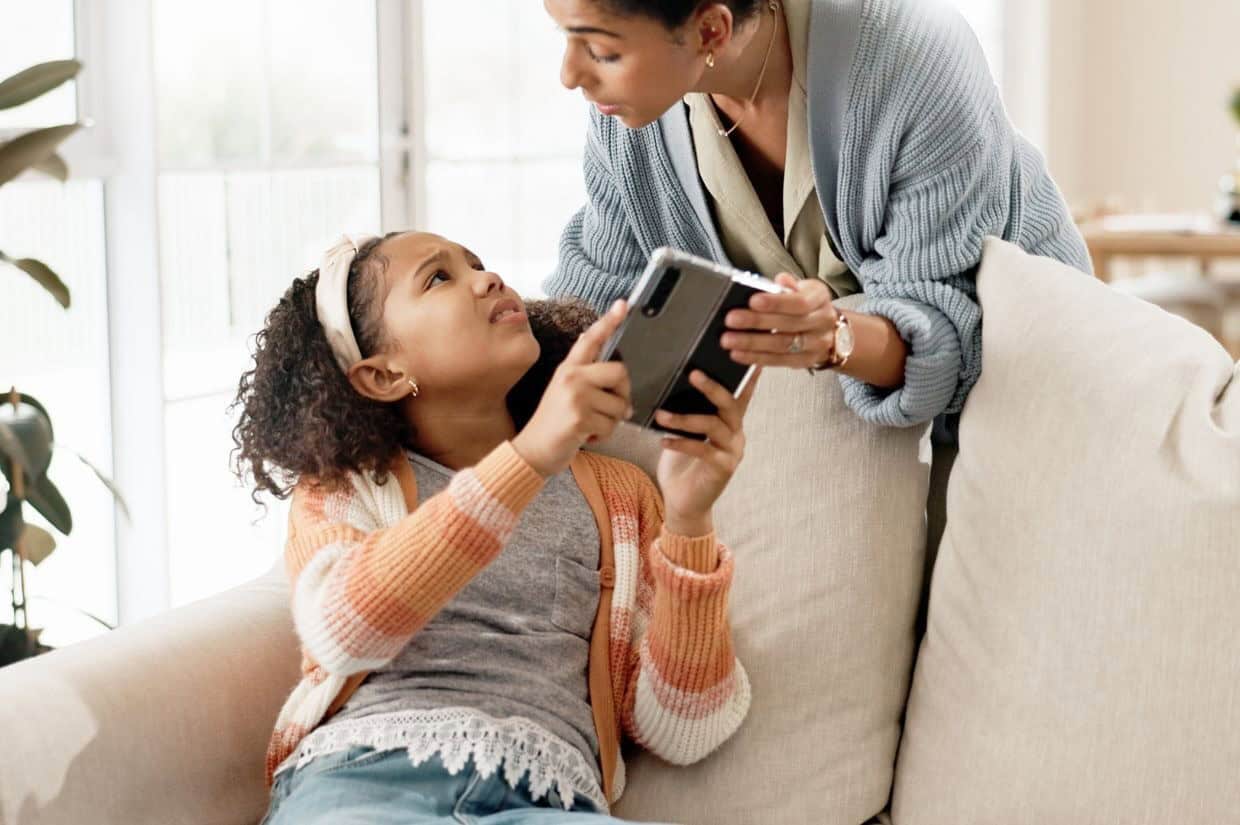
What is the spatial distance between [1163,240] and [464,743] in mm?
3626

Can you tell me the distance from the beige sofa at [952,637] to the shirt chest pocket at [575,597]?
160mm

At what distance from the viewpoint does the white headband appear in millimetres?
1558

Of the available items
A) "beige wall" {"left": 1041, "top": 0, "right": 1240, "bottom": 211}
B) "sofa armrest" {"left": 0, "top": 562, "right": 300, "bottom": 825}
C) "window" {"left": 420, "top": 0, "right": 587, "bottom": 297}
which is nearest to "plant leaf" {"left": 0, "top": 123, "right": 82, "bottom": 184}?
"sofa armrest" {"left": 0, "top": 562, "right": 300, "bottom": 825}

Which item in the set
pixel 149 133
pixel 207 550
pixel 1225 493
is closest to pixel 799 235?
pixel 1225 493

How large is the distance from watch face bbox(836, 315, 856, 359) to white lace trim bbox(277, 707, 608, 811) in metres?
0.47

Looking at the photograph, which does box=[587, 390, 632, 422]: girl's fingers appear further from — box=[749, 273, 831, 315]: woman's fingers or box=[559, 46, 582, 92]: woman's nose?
box=[559, 46, 582, 92]: woman's nose

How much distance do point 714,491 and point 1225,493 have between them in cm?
47

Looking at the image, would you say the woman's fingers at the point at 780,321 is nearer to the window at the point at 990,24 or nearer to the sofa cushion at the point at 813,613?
the sofa cushion at the point at 813,613

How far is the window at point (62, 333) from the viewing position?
2.43m

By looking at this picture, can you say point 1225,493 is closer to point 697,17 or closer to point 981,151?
point 981,151

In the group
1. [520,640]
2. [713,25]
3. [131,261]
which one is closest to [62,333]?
[131,261]

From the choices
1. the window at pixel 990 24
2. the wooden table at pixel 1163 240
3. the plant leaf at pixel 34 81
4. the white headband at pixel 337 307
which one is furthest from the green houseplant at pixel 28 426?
the window at pixel 990 24

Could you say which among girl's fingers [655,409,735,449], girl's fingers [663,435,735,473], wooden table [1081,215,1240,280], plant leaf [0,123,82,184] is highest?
plant leaf [0,123,82,184]

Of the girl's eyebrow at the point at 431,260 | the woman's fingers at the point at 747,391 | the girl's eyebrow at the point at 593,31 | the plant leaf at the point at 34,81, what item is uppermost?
the girl's eyebrow at the point at 593,31
